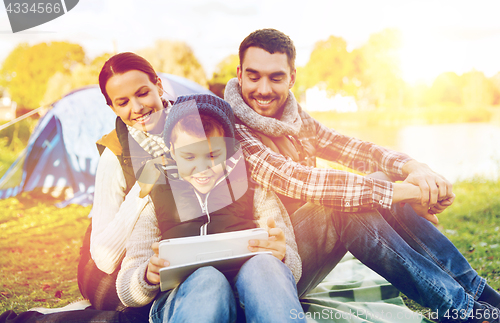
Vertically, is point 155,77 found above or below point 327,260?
above

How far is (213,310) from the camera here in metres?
1.05

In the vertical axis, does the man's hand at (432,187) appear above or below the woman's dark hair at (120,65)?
below

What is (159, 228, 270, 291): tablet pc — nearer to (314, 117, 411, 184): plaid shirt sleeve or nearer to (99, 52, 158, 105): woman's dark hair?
(99, 52, 158, 105): woman's dark hair

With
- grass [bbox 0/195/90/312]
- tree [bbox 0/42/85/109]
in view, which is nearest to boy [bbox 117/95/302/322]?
grass [bbox 0/195/90/312]

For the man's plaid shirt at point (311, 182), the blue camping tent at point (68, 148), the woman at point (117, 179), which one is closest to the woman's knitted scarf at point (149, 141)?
the woman at point (117, 179)

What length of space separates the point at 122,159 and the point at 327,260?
44.5 inches

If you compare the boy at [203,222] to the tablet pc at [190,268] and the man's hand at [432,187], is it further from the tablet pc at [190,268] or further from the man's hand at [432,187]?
the man's hand at [432,187]

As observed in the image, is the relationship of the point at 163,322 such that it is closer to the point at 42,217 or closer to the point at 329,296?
the point at 329,296

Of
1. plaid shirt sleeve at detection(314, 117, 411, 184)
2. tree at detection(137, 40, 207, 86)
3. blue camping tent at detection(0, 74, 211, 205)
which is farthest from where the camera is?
tree at detection(137, 40, 207, 86)

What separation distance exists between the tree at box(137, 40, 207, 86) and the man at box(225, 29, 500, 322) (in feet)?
21.7

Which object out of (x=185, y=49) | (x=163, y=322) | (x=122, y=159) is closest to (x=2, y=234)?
(x=122, y=159)

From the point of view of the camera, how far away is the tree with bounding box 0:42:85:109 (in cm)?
975

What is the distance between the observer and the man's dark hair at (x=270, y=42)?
1.75 m

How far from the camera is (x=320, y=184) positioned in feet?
4.85
